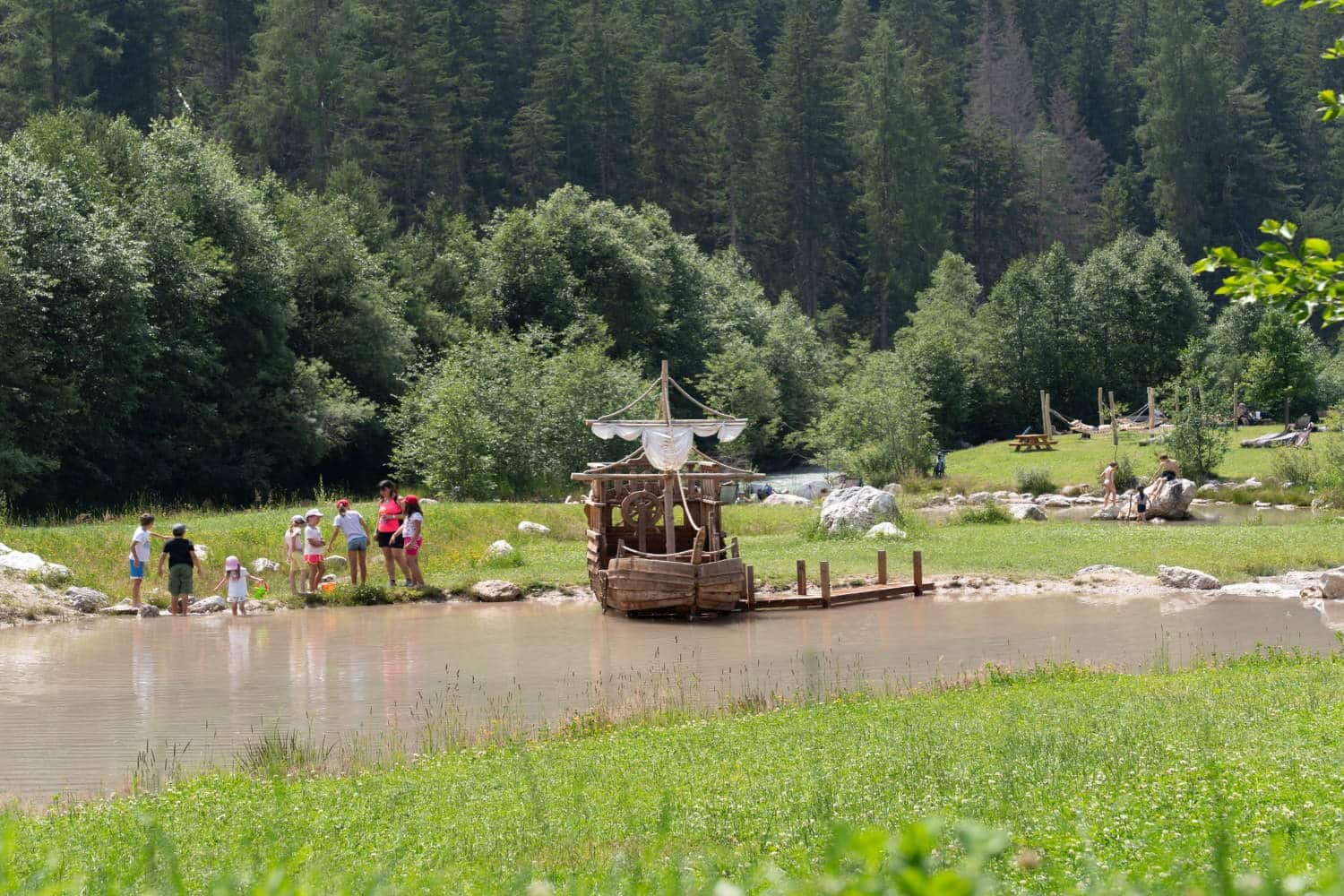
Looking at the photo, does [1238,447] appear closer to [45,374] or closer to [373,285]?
[373,285]

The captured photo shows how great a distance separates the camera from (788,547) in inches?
1361

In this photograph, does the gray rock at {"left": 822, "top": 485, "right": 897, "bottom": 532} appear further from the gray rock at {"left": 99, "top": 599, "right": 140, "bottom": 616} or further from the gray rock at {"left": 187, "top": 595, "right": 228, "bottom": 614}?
the gray rock at {"left": 99, "top": 599, "right": 140, "bottom": 616}

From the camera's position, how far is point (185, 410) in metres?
45.7

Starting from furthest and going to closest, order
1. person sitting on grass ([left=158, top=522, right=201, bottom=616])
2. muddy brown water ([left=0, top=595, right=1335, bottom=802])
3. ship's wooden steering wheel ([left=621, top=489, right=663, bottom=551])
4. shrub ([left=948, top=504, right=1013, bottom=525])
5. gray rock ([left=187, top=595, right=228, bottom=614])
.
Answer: shrub ([left=948, top=504, right=1013, bottom=525]) < ship's wooden steering wheel ([left=621, top=489, right=663, bottom=551]) < gray rock ([left=187, top=595, right=228, bottom=614]) < person sitting on grass ([left=158, top=522, right=201, bottom=616]) < muddy brown water ([left=0, top=595, right=1335, bottom=802])

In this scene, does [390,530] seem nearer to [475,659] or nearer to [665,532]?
[665,532]

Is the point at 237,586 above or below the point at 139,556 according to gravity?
below

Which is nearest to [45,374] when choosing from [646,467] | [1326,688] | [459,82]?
[646,467]

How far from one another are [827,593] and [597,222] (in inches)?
1769

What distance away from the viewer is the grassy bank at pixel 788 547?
2852cm

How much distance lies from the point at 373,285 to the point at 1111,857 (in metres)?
52.5

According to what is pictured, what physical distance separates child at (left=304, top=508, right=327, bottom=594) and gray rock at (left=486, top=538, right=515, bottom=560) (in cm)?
487

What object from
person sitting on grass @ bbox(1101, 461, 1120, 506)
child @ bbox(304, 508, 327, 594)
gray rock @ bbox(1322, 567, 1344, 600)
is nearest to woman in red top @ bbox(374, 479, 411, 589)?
child @ bbox(304, 508, 327, 594)

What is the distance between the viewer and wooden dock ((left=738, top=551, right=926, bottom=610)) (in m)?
26.3

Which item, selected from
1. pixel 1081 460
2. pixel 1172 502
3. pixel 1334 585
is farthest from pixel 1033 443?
pixel 1334 585
